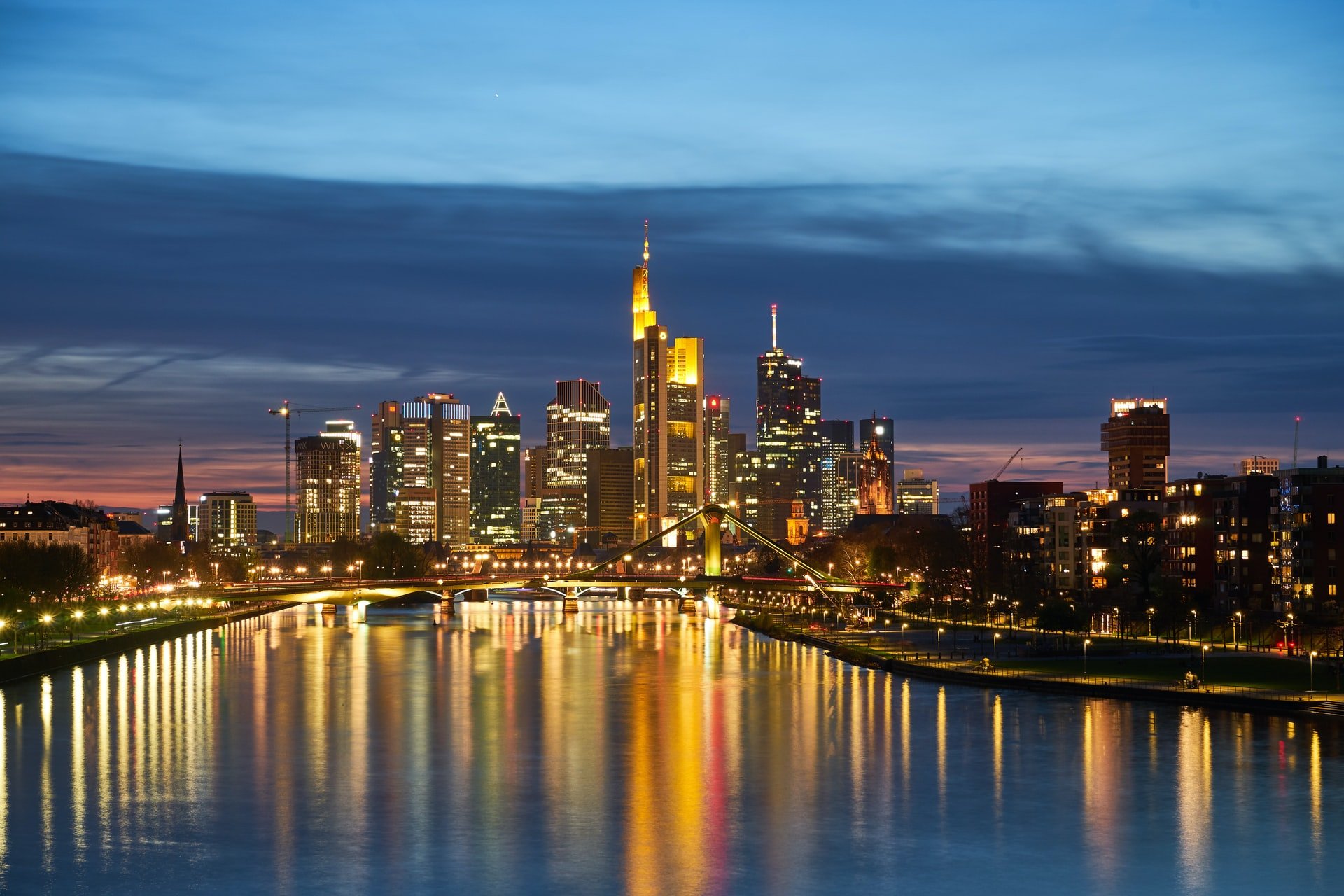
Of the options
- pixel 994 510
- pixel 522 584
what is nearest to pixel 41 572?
pixel 522 584

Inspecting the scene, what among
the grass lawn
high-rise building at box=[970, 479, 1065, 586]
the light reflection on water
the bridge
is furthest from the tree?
high-rise building at box=[970, 479, 1065, 586]

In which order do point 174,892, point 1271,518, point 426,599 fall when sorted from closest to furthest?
point 174,892, point 1271,518, point 426,599

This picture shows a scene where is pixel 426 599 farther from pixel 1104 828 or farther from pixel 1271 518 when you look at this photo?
pixel 1104 828

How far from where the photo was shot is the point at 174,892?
3353 cm

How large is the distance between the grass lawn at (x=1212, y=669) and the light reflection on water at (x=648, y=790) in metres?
5.64

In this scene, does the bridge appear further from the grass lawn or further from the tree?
the grass lawn

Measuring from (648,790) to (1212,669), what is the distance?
3453cm

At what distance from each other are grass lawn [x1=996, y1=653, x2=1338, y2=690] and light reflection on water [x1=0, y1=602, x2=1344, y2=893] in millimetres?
5642

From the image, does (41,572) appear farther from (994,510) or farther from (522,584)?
(994,510)

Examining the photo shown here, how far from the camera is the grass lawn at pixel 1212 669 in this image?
64.4m

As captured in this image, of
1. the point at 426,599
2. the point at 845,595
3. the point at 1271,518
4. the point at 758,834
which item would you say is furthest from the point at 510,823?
the point at 426,599

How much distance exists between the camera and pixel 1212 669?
70500 millimetres

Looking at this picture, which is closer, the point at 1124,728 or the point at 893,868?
the point at 893,868

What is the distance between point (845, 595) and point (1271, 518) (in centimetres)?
5081
